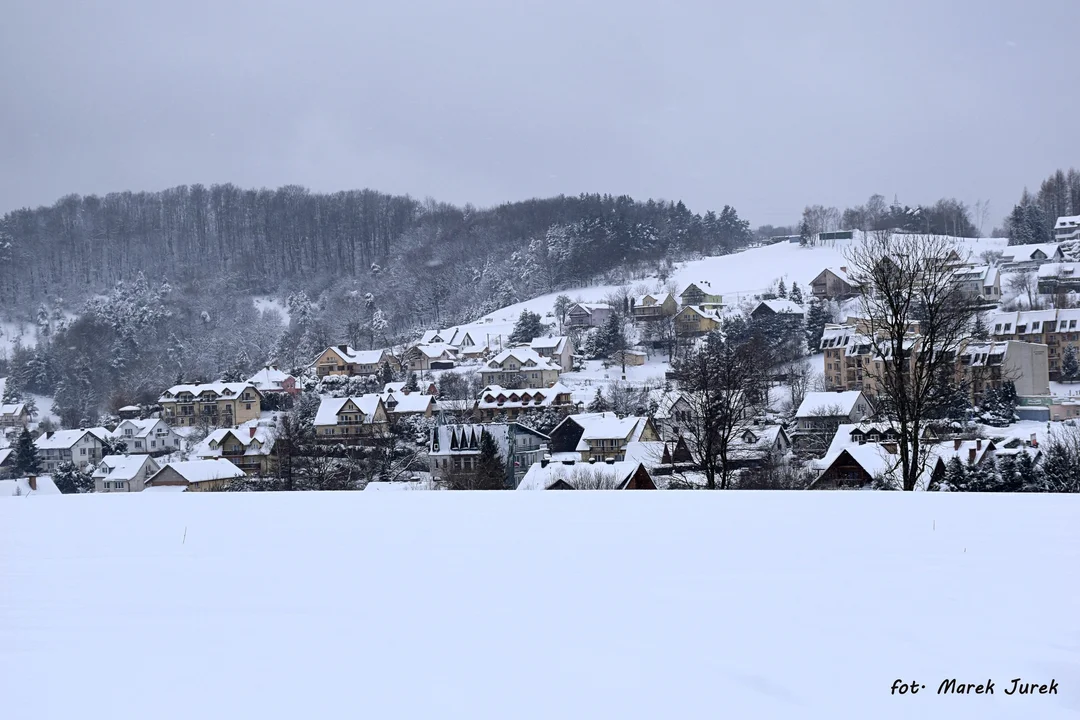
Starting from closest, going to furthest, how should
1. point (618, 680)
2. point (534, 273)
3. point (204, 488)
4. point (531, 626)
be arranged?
point (618, 680)
point (531, 626)
point (204, 488)
point (534, 273)

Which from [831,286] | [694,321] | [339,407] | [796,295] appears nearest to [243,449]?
[339,407]

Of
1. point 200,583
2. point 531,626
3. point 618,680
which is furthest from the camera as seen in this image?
point 200,583

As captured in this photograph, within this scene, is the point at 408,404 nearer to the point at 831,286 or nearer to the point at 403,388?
the point at 403,388

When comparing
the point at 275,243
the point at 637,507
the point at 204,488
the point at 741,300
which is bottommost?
the point at 204,488

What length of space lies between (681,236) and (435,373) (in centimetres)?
903

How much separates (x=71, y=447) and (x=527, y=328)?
951 centimetres

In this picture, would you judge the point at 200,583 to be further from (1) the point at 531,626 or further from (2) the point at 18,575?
(1) the point at 531,626

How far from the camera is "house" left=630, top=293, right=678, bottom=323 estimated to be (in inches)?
676

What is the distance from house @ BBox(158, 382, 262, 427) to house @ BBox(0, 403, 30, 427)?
1912 millimetres

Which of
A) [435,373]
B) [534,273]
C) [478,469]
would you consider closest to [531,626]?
[478,469]

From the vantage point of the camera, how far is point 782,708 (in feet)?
5.17

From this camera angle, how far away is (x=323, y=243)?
18.1m

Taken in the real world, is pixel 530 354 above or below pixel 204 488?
above

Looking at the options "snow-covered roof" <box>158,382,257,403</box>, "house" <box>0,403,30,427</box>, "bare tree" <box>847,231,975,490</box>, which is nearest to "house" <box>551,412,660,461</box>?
"bare tree" <box>847,231,975,490</box>
